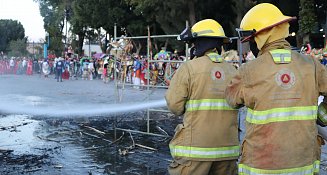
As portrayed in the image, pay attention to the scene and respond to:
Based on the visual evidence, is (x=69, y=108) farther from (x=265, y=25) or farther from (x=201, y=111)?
(x=265, y=25)

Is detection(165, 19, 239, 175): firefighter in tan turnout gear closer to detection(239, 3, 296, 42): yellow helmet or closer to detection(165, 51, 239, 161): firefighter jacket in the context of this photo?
detection(165, 51, 239, 161): firefighter jacket

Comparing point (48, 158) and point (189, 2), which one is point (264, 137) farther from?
point (189, 2)

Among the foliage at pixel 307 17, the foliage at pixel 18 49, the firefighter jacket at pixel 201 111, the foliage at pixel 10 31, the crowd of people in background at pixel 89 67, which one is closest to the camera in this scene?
the firefighter jacket at pixel 201 111

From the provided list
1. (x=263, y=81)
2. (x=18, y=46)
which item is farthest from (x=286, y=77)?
(x=18, y=46)

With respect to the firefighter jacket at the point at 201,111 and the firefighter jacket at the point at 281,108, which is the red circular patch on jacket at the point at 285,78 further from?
the firefighter jacket at the point at 201,111

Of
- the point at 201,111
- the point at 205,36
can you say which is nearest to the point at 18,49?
the point at 205,36

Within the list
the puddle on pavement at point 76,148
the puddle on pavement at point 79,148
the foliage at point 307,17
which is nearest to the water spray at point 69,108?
the puddle on pavement at point 79,148

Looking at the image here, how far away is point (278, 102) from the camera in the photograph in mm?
2227

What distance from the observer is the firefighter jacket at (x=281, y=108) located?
7.30ft

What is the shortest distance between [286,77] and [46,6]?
5458 cm

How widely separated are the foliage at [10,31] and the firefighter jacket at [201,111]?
162 ft

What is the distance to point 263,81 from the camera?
2.24m

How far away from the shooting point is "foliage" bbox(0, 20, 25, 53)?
50.0 metres

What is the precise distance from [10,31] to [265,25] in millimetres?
54317
